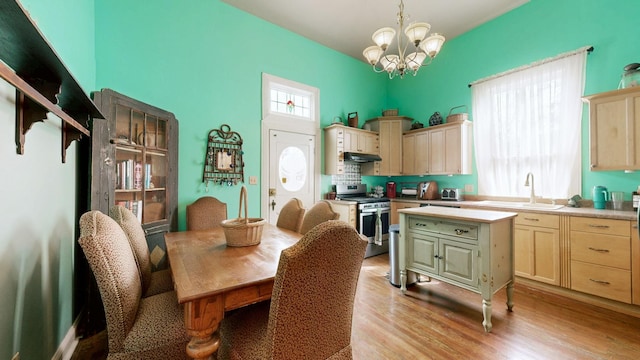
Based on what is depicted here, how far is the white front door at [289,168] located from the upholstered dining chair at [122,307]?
8.02 feet

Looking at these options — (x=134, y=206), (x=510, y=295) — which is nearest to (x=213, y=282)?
(x=134, y=206)

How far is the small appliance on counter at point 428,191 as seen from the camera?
167 inches

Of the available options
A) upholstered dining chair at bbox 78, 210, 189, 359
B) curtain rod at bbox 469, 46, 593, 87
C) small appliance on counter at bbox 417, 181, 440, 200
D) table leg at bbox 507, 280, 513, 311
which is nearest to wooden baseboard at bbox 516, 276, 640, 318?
table leg at bbox 507, 280, 513, 311

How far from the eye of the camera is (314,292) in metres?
0.93

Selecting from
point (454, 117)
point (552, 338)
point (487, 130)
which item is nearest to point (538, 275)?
point (552, 338)

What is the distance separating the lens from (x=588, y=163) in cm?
285

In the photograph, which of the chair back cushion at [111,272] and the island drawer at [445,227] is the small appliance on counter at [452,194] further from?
the chair back cushion at [111,272]

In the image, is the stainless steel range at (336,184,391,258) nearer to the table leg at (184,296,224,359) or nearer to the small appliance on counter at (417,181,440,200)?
the small appliance on counter at (417,181,440,200)

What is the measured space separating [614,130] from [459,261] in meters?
2.21

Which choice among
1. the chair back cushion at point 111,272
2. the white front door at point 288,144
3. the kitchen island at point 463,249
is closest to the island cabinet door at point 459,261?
the kitchen island at point 463,249

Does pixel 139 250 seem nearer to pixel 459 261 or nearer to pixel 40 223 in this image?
pixel 40 223

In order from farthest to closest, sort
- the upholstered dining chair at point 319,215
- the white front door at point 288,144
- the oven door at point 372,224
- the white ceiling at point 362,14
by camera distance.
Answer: the oven door at point 372,224 < the white front door at point 288,144 < the white ceiling at point 362,14 < the upholstered dining chair at point 319,215

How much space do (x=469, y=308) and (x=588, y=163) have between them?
2.34 meters

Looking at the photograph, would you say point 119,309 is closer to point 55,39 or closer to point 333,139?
point 55,39
